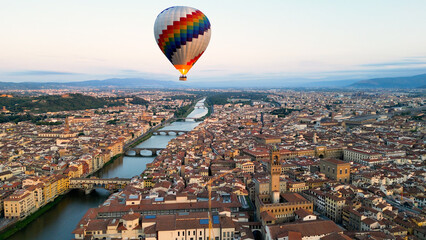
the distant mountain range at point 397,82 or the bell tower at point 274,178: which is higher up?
the distant mountain range at point 397,82

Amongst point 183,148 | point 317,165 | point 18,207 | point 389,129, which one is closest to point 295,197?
point 317,165

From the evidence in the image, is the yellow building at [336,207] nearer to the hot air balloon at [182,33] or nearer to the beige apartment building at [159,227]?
the beige apartment building at [159,227]

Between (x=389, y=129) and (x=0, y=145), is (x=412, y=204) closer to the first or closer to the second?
(x=389, y=129)

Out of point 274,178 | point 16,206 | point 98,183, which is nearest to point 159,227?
point 274,178

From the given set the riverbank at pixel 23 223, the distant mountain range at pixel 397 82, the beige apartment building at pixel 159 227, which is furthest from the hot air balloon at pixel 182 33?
the distant mountain range at pixel 397 82

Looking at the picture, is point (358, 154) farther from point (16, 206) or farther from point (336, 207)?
point (16, 206)

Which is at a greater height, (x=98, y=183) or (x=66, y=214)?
(x=98, y=183)

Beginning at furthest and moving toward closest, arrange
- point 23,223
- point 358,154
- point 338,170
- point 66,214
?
point 358,154 → point 338,170 → point 66,214 → point 23,223
